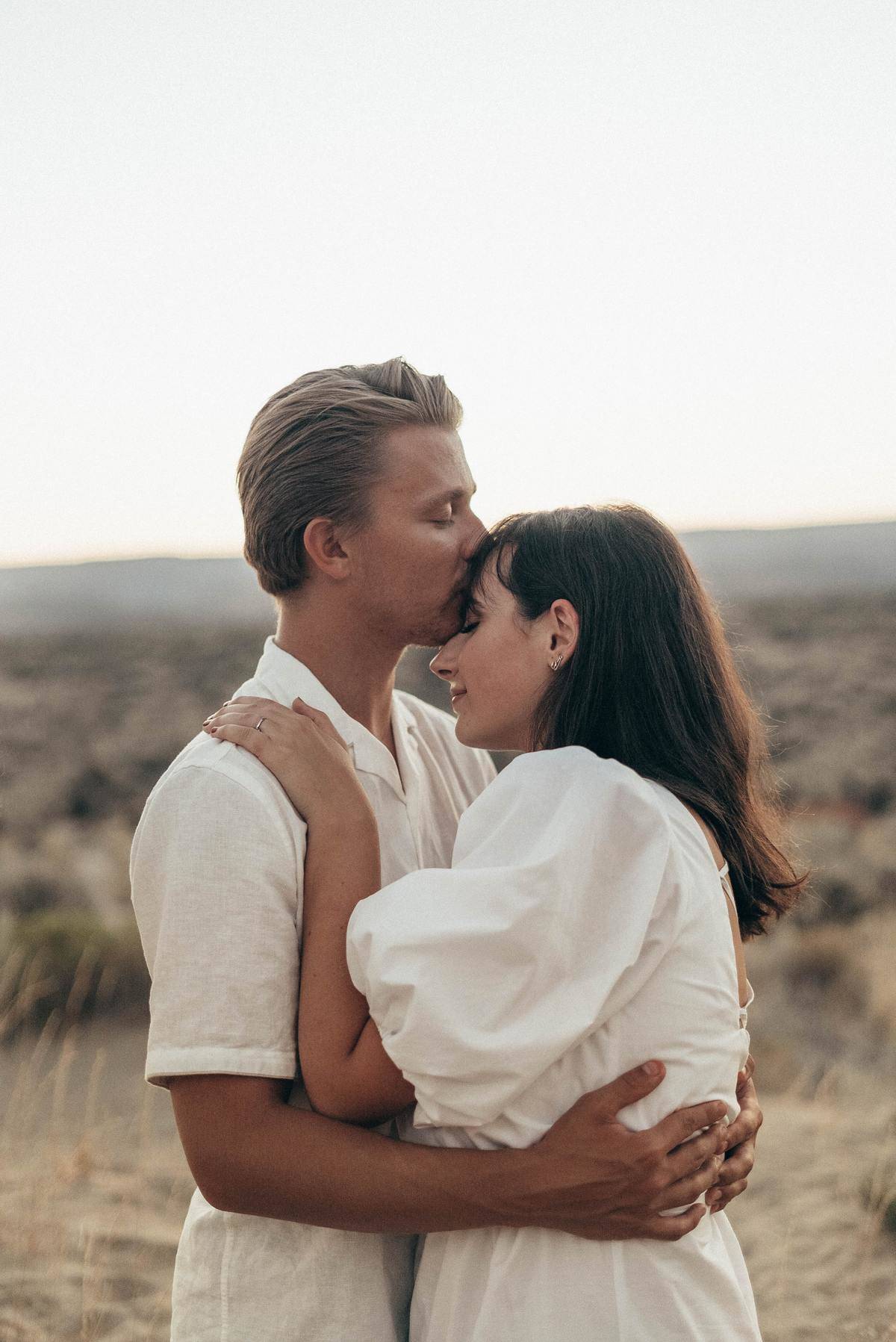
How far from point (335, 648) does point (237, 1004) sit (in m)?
0.88

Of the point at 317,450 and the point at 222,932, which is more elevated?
the point at 317,450

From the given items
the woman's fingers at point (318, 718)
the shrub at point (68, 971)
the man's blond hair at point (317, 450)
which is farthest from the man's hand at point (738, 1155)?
the shrub at point (68, 971)

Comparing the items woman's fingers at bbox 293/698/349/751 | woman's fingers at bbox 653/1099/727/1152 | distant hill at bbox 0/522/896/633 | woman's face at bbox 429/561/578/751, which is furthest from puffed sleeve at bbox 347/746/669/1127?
distant hill at bbox 0/522/896/633

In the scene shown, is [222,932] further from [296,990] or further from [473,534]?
[473,534]

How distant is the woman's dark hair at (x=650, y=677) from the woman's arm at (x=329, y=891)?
0.40 m

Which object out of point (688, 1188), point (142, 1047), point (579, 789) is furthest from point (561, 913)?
point (142, 1047)

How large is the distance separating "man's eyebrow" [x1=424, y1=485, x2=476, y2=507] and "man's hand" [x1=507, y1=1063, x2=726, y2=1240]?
1.28 metres

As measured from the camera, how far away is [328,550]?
2.62m

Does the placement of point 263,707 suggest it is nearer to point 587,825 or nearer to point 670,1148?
point 587,825

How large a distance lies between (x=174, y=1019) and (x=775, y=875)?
1139mm

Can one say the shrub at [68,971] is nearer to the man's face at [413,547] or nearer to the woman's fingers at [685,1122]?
the man's face at [413,547]

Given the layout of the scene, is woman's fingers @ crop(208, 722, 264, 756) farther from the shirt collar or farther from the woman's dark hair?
the woman's dark hair

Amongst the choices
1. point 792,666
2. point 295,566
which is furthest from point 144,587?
point 295,566

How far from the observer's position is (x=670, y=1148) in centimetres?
192
